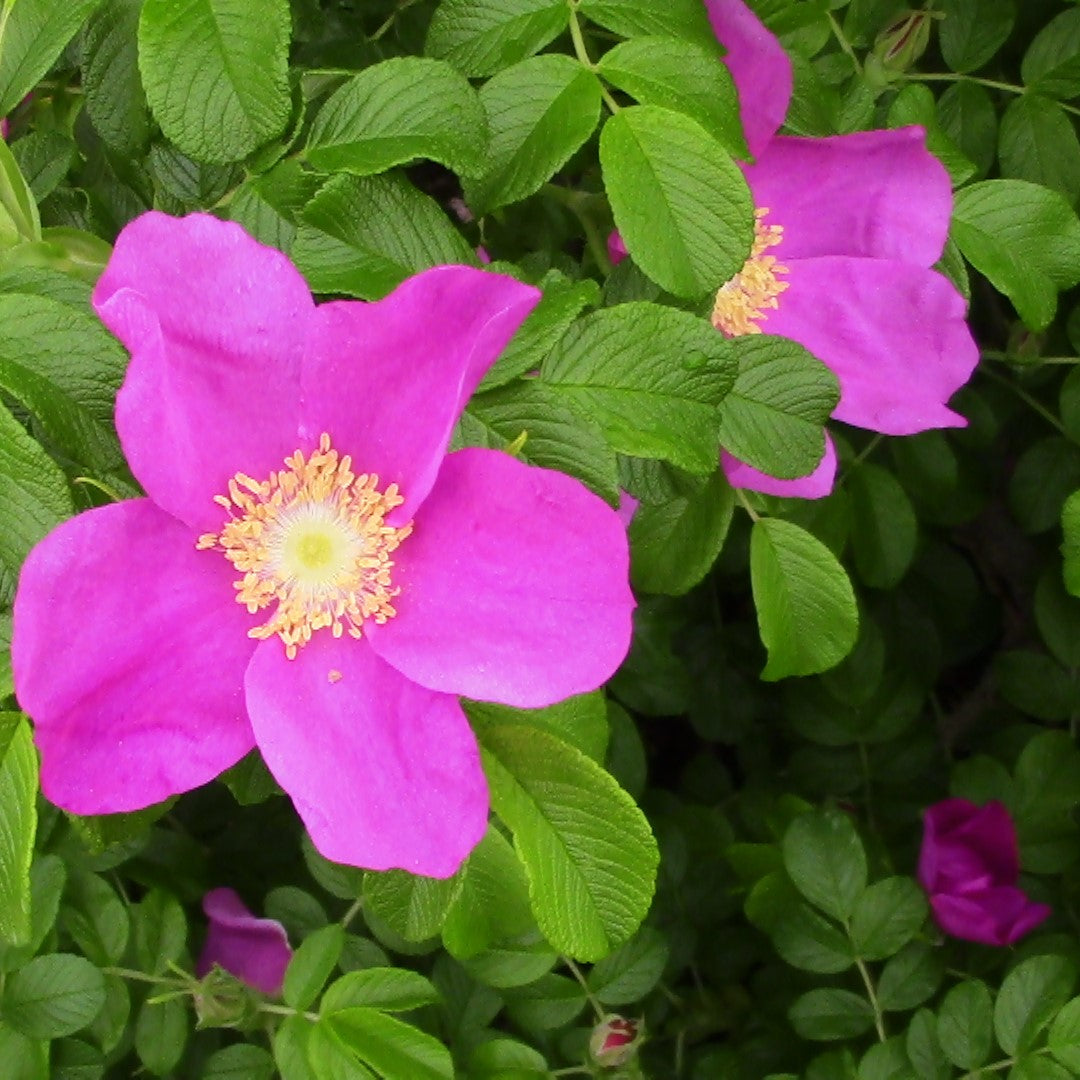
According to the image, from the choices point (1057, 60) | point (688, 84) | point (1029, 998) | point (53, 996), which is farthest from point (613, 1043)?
point (1057, 60)

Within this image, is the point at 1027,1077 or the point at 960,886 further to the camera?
the point at 960,886

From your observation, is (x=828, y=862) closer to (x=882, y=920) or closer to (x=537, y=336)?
(x=882, y=920)

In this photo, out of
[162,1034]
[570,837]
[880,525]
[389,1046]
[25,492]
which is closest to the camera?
[25,492]

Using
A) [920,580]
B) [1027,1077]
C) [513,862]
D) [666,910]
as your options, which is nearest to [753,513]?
[513,862]

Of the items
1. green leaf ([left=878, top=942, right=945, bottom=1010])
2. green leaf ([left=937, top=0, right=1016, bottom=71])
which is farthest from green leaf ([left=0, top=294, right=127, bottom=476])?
green leaf ([left=878, top=942, right=945, bottom=1010])

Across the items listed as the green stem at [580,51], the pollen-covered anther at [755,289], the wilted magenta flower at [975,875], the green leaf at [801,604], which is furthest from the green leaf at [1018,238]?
the wilted magenta flower at [975,875]

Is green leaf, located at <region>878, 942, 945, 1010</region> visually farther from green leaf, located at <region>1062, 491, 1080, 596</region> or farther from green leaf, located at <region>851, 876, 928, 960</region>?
green leaf, located at <region>1062, 491, 1080, 596</region>

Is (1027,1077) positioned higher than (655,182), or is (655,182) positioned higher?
(655,182)

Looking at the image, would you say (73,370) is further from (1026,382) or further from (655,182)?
(1026,382)
